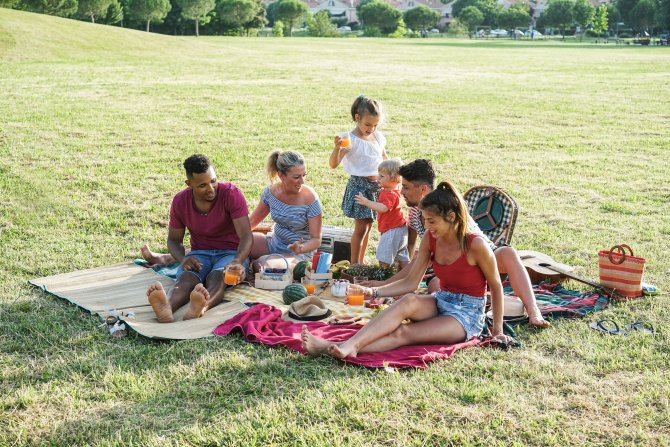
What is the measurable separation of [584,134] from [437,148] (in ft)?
12.0

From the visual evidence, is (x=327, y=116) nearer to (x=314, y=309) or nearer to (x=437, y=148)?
(x=437, y=148)

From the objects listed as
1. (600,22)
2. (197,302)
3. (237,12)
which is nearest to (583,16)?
(600,22)

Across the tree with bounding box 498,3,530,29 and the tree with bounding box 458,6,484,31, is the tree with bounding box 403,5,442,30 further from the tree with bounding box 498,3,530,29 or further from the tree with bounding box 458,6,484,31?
the tree with bounding box 498,3,530,29

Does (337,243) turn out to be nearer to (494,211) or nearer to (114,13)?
(494,211)

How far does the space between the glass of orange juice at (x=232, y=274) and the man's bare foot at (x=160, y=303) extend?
0.55 meters

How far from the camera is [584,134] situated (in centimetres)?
1559

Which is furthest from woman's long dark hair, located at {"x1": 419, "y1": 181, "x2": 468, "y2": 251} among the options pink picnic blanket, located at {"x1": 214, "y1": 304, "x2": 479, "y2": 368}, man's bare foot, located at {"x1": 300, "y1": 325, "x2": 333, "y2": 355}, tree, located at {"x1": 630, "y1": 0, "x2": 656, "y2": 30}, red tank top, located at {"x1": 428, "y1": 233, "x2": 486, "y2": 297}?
tree, located at {"x1": 630, "y1": 0, "x2": 656, "y2": 30}

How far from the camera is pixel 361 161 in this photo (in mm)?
7395

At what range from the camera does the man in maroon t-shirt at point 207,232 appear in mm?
6176

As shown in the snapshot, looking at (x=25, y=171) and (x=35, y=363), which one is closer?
(x=35, y=363)

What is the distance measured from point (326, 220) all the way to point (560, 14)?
100672 mm

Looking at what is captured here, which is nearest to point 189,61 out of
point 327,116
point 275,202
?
point 327,116

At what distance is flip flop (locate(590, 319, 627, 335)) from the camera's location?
559 cm

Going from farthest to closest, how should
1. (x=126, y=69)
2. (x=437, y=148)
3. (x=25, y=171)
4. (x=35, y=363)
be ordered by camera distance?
(x=126, y=69) < (x=437, y=148) < (x=25, y=171) < (x=35, y=363)
